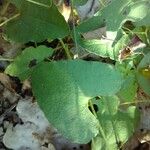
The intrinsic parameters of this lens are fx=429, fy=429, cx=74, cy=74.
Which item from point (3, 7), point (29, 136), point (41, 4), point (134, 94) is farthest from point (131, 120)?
point (3, 7)

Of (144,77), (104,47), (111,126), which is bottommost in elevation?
(111,126)

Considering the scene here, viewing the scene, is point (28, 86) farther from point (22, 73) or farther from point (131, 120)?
point (131, 120)

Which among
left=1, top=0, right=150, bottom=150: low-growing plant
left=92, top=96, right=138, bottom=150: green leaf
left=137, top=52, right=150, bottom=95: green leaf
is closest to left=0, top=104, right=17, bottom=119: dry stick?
left=1, top=0, right=150, bottom=150: low-growing plant

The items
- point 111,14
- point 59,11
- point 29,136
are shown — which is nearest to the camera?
point 111,14

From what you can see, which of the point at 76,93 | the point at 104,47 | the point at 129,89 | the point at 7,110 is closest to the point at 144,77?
the point at 129,89

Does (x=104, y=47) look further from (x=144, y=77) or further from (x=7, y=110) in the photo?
(x=7, y=110)

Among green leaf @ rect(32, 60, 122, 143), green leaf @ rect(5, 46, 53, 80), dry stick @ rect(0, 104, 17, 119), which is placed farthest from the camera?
dry stick @ rect(0, 104, 17, 119)

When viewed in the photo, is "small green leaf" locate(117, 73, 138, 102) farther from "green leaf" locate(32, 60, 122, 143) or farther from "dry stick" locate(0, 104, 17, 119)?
"dry stick" locate(0, 104, 17, 119)
